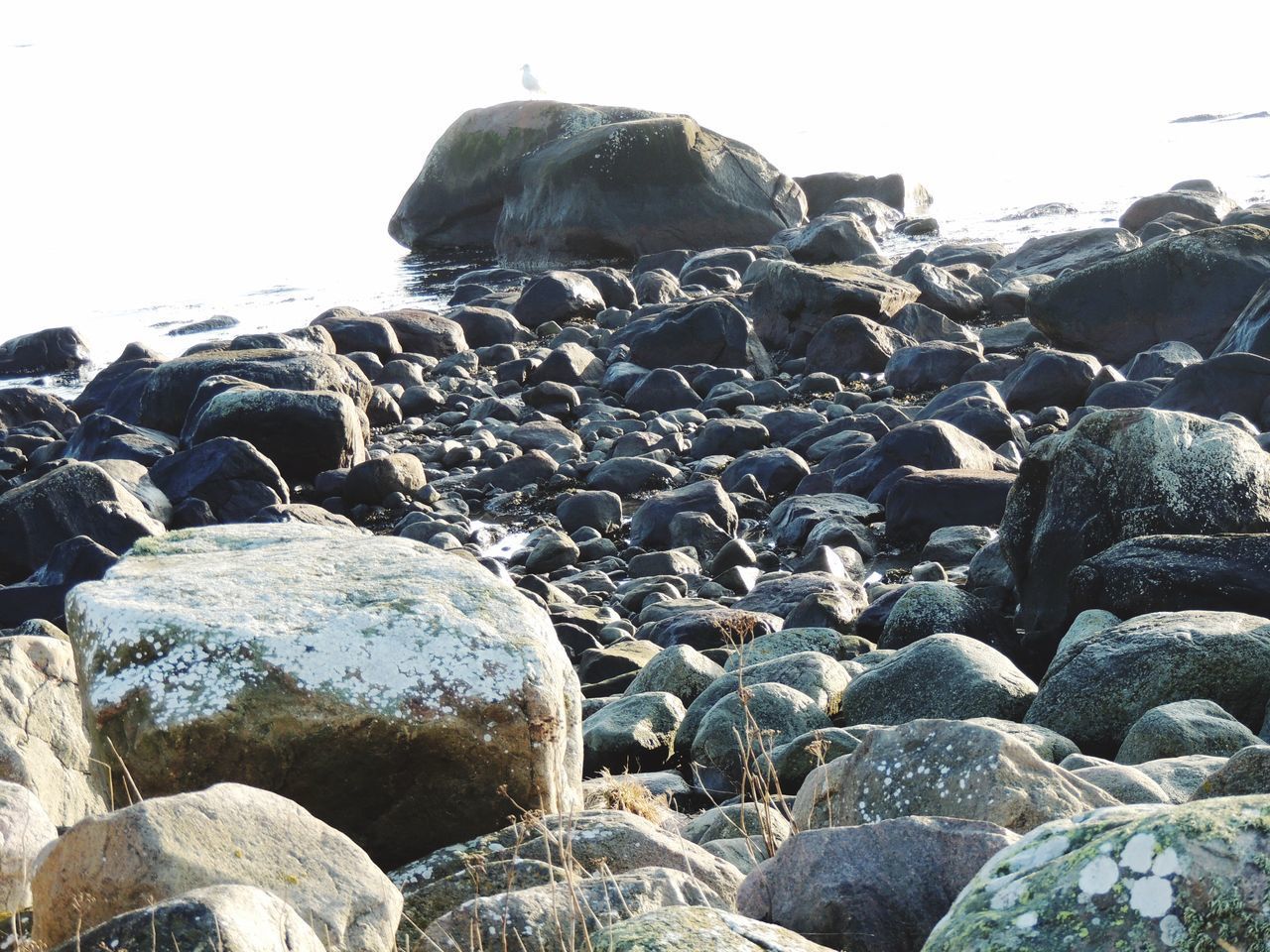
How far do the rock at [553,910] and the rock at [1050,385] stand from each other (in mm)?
10473

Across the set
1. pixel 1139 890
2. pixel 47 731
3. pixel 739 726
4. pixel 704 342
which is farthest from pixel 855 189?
pixel 1139 890

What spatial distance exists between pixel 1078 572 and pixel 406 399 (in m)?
9.37

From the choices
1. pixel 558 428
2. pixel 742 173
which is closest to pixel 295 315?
pixel 742 173

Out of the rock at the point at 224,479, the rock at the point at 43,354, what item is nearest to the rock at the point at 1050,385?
the rock at the point at 224,479

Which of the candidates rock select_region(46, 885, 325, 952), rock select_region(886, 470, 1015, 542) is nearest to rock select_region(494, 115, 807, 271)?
rock select_region(886, 470, 1015, 542)

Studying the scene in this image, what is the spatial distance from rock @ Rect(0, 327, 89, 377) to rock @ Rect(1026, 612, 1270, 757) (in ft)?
59.4

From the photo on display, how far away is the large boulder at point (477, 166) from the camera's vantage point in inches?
1172

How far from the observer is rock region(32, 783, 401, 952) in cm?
320

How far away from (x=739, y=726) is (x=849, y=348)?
979cm

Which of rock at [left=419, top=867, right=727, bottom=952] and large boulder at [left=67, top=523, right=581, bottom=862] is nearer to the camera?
rock at [left=419, top=867, right=727, bottom=952]

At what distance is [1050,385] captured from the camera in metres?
13.1

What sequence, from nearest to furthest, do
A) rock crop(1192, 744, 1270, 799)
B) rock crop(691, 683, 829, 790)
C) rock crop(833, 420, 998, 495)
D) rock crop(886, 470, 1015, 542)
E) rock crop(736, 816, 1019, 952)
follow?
rock crop(736, 816, 1019, 952) → rock crop(1192, 744, 1270, 799) → rock crop(691, 683, 829, 790) → rock crop(886, 470, 1015, 542) → rock crop(833, 420, 998, 495)

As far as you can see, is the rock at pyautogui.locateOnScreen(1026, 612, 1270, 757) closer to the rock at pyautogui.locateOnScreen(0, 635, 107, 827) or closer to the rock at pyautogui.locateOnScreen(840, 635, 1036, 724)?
the rock at pyautogui.locateOnScreen(840, 635, 1036, 724)

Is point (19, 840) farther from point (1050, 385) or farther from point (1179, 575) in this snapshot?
point (1050, 385)
